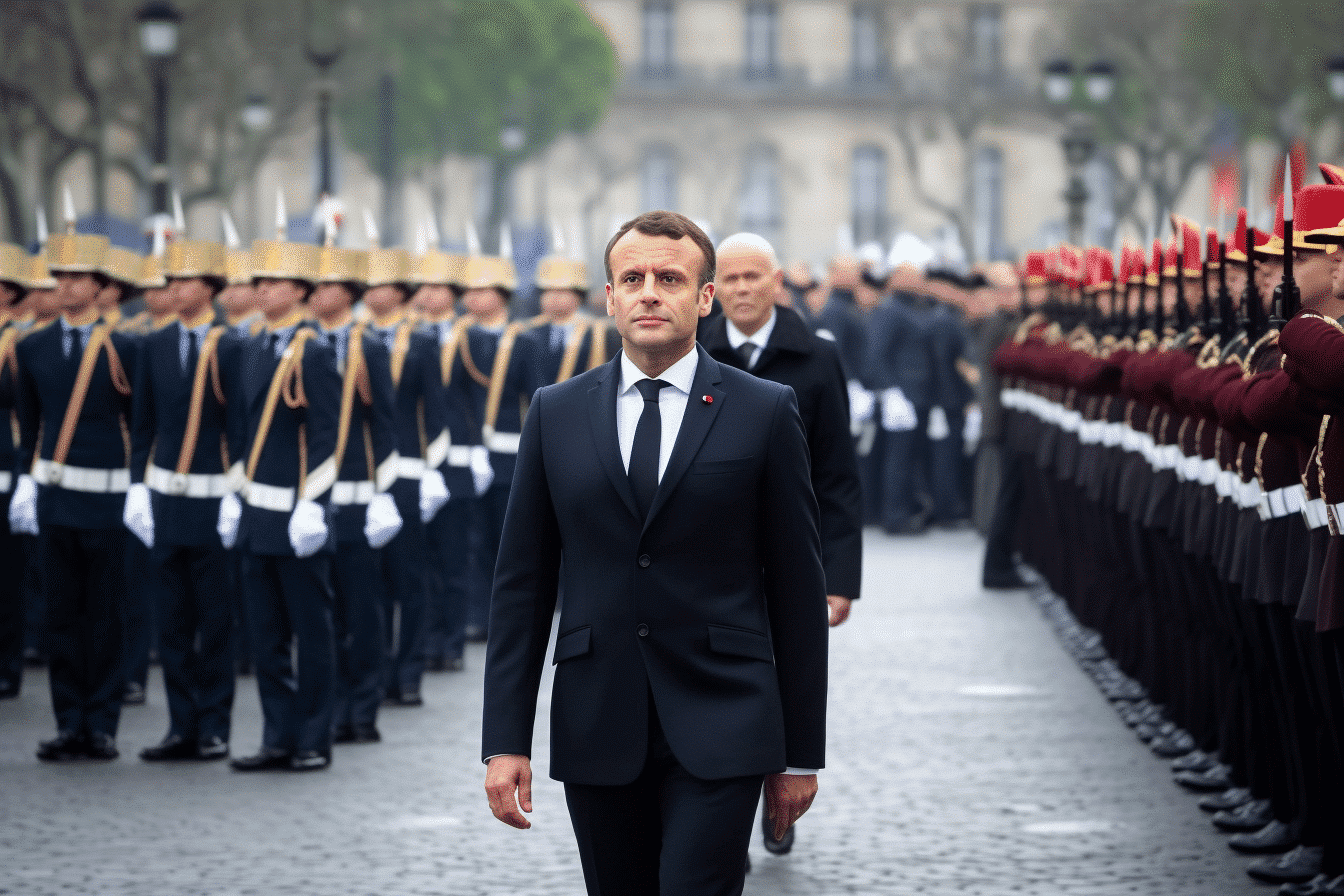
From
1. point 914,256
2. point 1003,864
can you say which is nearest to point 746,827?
point 1003,864

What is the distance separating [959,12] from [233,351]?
6208 centimetres

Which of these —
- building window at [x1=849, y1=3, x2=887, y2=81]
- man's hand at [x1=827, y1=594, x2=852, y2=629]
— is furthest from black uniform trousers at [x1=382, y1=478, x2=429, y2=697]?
building window at [x1=849, y1=3, x2=887, y2=81]

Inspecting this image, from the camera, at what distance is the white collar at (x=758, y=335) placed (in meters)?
7.97

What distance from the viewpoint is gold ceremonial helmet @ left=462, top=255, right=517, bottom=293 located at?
14.0 metres

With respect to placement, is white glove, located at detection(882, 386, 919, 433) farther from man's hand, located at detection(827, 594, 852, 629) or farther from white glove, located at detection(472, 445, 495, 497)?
man's hand, located at detection(827, 594, 852, 629)

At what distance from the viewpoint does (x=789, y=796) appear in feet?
16.8

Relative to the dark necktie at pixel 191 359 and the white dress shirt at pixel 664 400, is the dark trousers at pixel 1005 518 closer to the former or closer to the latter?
the dark necktie at pixel 191 359

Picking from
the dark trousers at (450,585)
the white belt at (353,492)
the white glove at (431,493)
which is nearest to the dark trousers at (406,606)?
the white glove at (431,493)

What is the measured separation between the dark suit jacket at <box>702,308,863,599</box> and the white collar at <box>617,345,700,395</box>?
92.0 inches

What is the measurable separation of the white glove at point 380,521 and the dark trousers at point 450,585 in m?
2.28

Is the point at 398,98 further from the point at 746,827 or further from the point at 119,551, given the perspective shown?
the point at 746,827

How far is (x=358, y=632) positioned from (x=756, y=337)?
356 centimetres

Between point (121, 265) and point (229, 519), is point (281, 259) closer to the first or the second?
point (229, 519)

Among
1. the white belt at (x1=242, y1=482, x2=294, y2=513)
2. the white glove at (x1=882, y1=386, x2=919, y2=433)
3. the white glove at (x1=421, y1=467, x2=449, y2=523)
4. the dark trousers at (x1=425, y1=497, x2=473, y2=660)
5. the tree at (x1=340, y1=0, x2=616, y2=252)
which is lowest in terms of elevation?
the dark trousers at (x1=425, y1=497, x2=473, y2=660)
